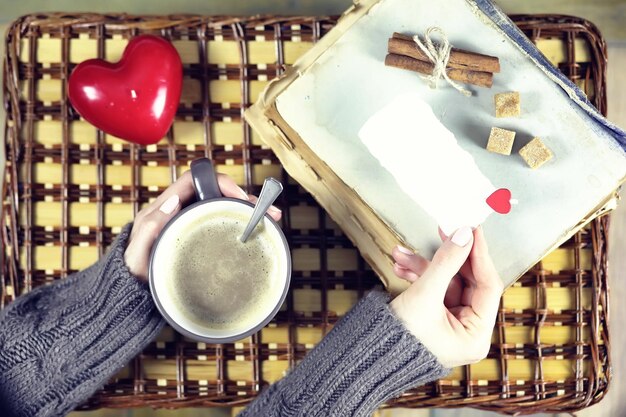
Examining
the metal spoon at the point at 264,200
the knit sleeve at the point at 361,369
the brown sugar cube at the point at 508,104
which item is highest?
the brown sugar cube at the point at 508,104

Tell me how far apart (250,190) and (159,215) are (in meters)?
0.13

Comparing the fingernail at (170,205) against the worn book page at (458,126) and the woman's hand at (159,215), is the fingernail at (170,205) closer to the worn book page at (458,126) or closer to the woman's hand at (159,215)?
the woman's hand at (159,215)

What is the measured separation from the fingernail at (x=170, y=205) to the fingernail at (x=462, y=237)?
295mm

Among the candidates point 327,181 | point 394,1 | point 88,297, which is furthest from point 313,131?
point 88,297

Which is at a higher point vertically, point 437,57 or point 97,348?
point 437,57

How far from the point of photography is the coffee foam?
652 millimetres

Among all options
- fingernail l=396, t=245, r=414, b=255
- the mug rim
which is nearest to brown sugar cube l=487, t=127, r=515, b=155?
fingernail l=396, t=245, r=414, b=255

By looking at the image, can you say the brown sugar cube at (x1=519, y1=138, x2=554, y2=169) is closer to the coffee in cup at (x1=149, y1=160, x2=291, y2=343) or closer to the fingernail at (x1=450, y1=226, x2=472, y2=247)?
the fingernail at (x1=450, y1=226, x2=472, y2=247)

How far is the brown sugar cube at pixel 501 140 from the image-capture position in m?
0.65

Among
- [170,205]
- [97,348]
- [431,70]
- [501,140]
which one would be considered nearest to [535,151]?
[501,140]

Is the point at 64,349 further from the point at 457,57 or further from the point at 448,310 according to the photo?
the point at 457,57

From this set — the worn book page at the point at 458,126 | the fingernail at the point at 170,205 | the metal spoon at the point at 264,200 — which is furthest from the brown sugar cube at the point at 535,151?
the fingernail at the point at 170,205

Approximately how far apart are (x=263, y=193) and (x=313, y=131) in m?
0.10

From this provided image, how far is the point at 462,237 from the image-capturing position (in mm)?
617
